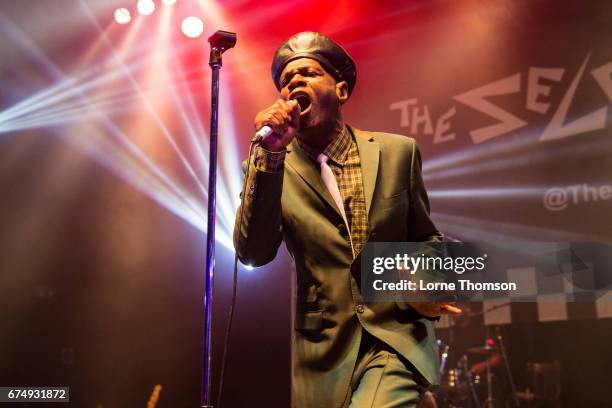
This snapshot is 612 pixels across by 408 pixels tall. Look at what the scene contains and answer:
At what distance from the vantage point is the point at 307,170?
2.38m

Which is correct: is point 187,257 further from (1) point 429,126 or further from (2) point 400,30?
(2) point 400,30

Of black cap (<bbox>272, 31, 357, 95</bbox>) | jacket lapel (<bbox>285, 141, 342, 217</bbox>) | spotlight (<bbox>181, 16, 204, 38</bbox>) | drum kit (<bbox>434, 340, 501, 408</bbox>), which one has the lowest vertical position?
drum kit (<bbox>434, 340, 501, 408</bbox>)

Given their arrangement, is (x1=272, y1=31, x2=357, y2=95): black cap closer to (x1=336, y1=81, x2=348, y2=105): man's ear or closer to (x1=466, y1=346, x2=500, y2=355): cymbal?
(x1=336, y1=81, x2=348, y2=105): man's ear

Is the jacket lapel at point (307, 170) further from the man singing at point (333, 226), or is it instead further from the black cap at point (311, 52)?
the black cap at point (311, 52)

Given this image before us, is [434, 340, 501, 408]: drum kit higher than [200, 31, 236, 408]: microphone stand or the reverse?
the reverse

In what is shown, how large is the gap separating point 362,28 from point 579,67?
2.34 m

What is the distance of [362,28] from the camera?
22.0 feet

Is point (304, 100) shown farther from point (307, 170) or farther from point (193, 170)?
point (193, 170)

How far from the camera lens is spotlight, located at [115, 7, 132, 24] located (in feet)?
19.3

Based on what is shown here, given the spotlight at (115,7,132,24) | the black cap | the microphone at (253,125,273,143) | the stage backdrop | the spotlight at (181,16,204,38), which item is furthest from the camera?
the spotlight at (115,7,132,24)

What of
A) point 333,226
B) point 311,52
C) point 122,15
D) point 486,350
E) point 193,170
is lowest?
point 486,350

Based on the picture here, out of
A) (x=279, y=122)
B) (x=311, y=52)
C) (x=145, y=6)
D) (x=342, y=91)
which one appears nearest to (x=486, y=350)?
(x=342, y=91)

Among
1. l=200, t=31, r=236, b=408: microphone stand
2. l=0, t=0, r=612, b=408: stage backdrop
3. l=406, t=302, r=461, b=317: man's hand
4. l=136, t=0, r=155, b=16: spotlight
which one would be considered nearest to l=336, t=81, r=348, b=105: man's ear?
l=200, t=31, r=236, b=408: microphone stand

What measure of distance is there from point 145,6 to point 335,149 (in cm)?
421
